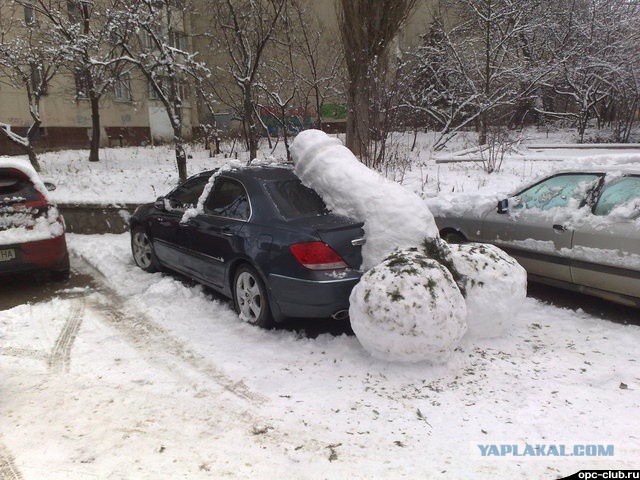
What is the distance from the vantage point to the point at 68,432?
2.90m

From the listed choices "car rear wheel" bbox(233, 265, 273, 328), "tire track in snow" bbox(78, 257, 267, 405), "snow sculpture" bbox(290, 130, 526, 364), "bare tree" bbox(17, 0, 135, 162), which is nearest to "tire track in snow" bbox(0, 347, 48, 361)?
"tire track in snow" bbox(78, 257, 267, 405)

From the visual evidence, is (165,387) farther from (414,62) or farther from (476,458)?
(414,62)

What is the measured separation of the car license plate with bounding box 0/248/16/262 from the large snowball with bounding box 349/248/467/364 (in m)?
4.03

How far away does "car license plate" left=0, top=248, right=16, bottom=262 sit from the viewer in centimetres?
521

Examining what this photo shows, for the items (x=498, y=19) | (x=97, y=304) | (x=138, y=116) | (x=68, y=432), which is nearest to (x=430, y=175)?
(x=97, y=304)

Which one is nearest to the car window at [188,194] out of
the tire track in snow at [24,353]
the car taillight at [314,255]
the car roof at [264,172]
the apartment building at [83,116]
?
the car roof at [264,172]

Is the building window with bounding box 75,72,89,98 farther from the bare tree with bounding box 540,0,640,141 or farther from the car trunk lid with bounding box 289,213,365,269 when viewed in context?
the bare tree with bounding box 540,0,640,141

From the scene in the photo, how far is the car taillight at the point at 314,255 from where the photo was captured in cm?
395

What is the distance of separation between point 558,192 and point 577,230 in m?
0.63

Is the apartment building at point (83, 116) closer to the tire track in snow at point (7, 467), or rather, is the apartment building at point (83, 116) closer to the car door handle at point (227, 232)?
the car door handle at point (227, 232)

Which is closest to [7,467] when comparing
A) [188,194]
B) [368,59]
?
[188,194]

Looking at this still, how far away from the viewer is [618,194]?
4.48 meters

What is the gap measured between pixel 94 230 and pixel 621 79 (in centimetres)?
1953

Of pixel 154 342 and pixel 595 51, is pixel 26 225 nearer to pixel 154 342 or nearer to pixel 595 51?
pixel 154 342
